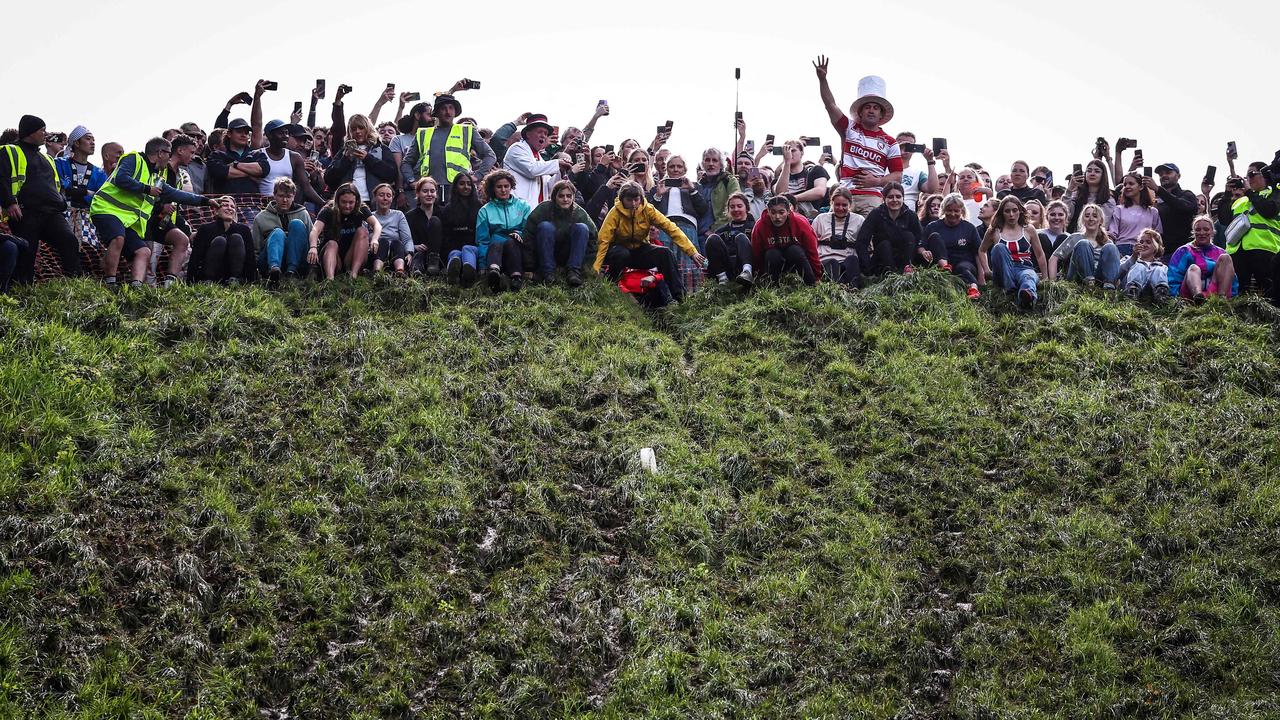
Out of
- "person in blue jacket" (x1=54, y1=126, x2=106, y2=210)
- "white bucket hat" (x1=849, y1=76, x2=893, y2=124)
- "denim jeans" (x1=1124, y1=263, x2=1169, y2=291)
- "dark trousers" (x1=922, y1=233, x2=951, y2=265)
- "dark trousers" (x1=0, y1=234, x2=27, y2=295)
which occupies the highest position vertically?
A: "white bucket hat" (x1=849, y1=76, x2=893, y2=124)

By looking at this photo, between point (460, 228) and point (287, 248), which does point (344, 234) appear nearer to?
point (287, 248)

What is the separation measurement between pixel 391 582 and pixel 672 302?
22.3 ft

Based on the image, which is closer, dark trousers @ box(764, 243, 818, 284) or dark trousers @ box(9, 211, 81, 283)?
dark trousers @ box(9, 211, 81, 283)

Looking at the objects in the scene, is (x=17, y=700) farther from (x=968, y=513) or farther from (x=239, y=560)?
(x=968, y=513)

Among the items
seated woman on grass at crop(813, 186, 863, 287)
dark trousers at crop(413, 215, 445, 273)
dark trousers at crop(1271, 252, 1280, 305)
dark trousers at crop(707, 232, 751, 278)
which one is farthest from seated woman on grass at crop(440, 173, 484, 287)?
dark trousers at crop(1271, 252, 1280, 305)

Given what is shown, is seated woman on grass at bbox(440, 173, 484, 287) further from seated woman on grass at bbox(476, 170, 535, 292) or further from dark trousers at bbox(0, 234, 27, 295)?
dark trousers at bbox(0, 234, 27, 295)

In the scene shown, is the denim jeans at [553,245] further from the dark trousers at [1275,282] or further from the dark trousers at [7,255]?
the dark trousers at [1275,282]

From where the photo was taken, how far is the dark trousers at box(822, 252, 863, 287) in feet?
56.4

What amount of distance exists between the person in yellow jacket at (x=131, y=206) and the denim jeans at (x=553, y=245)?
4062 millimetres

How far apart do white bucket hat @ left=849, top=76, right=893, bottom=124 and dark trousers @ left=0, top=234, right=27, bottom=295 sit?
33.2 ft

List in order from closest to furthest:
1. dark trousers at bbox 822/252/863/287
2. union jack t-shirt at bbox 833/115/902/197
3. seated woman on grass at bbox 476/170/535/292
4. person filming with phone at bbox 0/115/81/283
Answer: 1. person filming with phone at bbox 0/115/81/283
2. seated woman on grass at bbox 476/170/535/292
3. dark trousers at bbox 822/252/863/287
4. union jack t-shirt at bbox 833/115/902/197

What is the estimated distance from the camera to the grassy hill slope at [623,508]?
422 inches

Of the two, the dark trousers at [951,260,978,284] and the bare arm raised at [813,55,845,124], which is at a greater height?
the bare arm raised at [813,55,845,124]

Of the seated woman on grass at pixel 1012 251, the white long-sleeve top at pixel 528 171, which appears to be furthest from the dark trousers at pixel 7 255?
the seated woman on grass at pixel 1012 251
